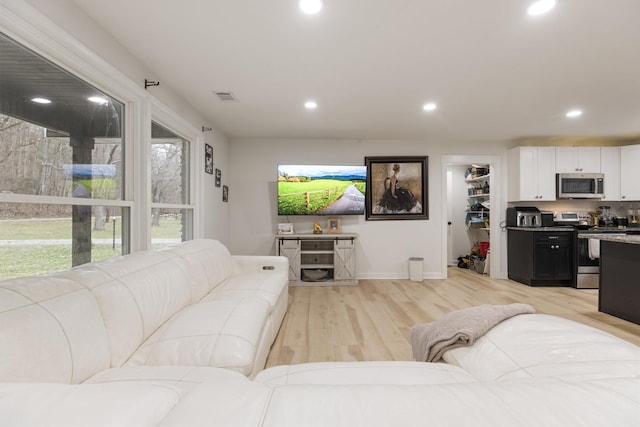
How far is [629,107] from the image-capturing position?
3.48 m

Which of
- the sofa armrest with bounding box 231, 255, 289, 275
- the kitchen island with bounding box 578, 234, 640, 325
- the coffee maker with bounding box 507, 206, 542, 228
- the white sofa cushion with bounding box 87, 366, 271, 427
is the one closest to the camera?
the white sofa cushion with bounding box 87, 366, 271, 427

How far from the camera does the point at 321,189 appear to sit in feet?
15.9

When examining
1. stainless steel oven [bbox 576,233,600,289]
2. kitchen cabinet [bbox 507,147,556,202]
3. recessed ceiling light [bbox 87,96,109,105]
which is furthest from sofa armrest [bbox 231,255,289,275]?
stainless steel oven [bbox 576,233,600,289]

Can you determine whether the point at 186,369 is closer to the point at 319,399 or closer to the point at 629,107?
the point at 319,399

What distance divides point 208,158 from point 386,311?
9.74ft

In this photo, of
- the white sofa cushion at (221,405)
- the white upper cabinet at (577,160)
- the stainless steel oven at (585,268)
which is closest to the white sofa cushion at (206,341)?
the white sofa cushion at (221,405)

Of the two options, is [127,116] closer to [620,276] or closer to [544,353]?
[544,353]

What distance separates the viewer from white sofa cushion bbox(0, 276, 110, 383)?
3.15 ft

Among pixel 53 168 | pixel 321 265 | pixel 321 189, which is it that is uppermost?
pixel 321 189

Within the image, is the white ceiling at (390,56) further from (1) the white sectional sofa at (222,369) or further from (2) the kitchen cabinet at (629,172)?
(1) the white sectional sofa at (222,369)

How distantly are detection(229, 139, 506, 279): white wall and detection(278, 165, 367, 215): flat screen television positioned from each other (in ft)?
0.94

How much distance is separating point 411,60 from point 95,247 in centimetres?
277

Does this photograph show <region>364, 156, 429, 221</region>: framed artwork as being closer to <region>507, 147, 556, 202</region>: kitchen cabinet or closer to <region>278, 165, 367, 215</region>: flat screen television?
<region>278, 165, 367, 215</region>: flat screen television

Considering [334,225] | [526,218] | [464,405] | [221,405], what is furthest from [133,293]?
[526,218]
